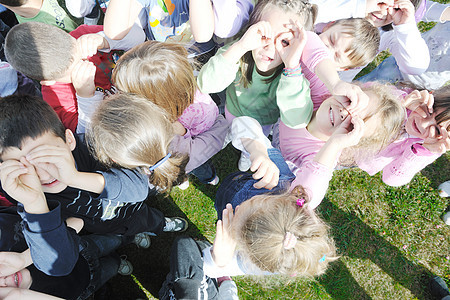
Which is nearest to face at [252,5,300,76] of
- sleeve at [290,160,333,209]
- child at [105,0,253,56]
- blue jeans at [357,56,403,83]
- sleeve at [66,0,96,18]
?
child at [105,0,253,56]

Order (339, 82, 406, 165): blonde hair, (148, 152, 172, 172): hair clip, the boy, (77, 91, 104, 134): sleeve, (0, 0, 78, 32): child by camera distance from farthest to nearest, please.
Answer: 1. (0, 0, 78, 32): child
2. (77, 91, 104, 134): sleeve
3. (339, 82, 406, 165): blonde hair
4. (148, 152, 172, 172): hair clip
5. the boy

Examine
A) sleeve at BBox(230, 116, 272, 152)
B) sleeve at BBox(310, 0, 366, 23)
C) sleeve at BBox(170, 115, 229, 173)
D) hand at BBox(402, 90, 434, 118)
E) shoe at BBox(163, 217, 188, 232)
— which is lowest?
shoe at BBox(163, 217, 188, 232)

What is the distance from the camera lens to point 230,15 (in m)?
2.26

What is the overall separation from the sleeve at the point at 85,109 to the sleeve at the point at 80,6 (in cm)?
128

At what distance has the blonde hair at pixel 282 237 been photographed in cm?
171

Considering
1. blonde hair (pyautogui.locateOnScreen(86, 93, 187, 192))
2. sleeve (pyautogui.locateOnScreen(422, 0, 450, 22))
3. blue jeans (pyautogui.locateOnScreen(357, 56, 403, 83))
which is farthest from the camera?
blue jeans (pyautogui.locateOnScreen(357, 56, 403, 83))

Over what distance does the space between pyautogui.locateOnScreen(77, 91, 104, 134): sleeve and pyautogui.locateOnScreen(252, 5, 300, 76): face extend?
1.28 metres

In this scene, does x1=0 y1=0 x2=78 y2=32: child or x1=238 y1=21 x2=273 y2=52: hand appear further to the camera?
x1=0 y1=0 x2=78 y2=32: child

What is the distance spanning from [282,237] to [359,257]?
2.29 meters

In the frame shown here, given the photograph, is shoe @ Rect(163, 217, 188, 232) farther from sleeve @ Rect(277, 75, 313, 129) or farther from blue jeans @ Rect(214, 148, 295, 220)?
sleeve @ Rect(277, 75, 313, 129)

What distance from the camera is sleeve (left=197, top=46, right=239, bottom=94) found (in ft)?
7.16

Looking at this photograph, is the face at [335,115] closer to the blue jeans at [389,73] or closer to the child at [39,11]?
the blue jeans at [389,73]

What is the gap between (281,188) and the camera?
85.7 inches

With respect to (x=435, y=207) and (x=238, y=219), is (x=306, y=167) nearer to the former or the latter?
(x=238, y=219)
